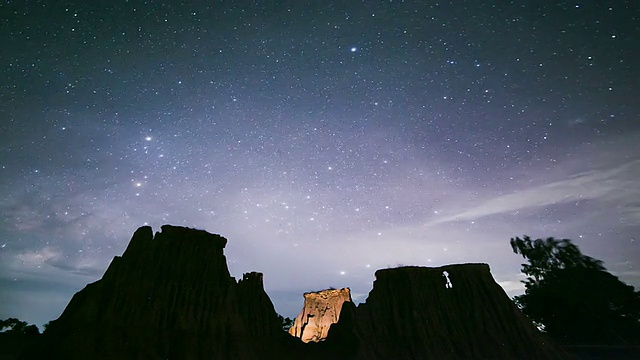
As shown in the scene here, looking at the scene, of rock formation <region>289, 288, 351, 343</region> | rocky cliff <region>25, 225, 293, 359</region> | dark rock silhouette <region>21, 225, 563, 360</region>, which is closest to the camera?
rocky cliff <region>25, 225, 293, 359</region>

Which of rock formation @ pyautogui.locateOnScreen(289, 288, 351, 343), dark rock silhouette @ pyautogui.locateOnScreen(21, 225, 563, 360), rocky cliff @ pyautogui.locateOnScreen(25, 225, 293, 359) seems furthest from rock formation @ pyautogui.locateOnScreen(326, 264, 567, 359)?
rock formation @ pyautogui.locateOnScreen(289, 288, 351, 343)

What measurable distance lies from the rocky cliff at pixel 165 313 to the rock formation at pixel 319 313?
20.6m

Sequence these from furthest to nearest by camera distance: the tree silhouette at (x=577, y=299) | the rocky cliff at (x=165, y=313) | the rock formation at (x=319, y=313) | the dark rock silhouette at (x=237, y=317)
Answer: the rock formation at (x=319, y=313) → the tree silhouette at (x=577, y=299) → the dark rock silhouette at (x=237, y=317) → the rocky cliff at (x=165, y=313)

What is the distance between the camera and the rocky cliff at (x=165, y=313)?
1049 inches

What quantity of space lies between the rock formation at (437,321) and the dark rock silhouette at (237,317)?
0.13 metres

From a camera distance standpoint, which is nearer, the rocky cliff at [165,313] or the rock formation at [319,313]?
the rocky cliff at [165,313]

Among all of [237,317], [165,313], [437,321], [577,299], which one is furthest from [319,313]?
[577,299]

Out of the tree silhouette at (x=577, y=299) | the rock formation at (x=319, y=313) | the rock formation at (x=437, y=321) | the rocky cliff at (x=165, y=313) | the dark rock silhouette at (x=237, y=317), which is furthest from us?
the rock formation at (x=319, y=313)

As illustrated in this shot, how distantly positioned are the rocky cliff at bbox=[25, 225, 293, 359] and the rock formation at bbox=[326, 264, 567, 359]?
9.29 metres

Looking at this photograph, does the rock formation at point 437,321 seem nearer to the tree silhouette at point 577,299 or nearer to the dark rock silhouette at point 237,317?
the dark rock silhouette at point 237,317

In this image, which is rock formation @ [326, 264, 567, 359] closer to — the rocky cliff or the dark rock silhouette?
the dark rock silhouette

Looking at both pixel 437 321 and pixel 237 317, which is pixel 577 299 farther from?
pixel 237 317

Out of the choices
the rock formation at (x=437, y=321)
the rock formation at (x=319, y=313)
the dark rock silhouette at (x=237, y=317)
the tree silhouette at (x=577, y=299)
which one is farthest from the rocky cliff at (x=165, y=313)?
the tree silhouette at (x=577, y=299)

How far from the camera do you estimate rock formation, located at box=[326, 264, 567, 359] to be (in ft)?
126
